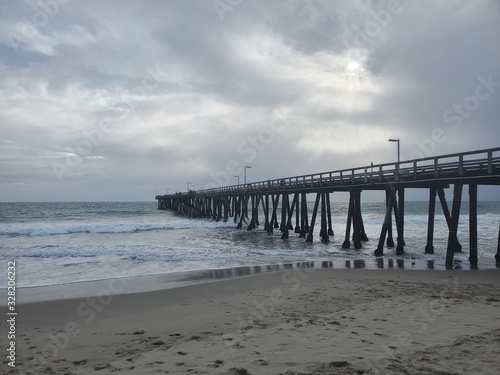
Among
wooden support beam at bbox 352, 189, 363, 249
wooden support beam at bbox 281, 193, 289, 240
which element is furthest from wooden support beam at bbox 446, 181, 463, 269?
wooden support beam at bbox 281, 193, 289, 240

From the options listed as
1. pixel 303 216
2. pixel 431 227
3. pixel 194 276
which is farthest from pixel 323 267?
pixel 303 216

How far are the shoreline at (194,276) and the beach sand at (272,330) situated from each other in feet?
2.24

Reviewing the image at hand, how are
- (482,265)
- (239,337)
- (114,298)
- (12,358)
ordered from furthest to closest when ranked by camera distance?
1. (482,265)
2. (114,298)
3. (239,337)
4. (12,358)

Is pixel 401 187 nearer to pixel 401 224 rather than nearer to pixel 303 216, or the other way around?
pixel 401 224

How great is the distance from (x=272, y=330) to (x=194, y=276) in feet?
22.4

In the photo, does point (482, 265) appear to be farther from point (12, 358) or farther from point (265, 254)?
point (12, 358)

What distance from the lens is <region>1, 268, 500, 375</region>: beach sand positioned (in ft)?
14.5

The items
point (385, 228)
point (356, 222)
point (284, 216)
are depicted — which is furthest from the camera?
point (284, 216)

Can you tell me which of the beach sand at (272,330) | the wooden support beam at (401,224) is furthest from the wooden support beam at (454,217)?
the beach sand at (272,330)

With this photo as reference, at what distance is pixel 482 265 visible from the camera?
1365cm

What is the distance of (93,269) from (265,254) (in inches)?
309

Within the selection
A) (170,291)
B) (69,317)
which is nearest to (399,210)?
(170,291)

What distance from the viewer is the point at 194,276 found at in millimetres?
12188

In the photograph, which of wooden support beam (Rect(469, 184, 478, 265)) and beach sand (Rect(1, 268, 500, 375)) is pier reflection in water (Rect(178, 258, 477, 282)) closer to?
wooden support beam (Rect(469, 184, 478, 265))
